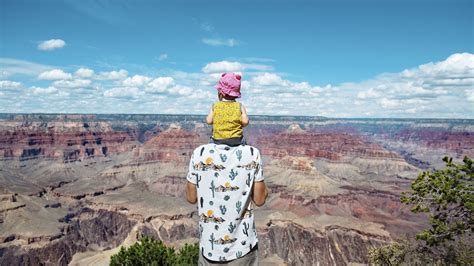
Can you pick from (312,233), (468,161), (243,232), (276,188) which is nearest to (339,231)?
(312,233)

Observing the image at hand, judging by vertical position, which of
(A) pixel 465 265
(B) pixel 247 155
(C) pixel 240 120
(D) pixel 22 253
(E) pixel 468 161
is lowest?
(D) pixel 22 253

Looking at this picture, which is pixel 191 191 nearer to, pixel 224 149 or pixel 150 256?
pixel 224 149

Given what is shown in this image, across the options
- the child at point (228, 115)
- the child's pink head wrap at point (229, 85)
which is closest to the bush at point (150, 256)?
the child at point (228, 115)

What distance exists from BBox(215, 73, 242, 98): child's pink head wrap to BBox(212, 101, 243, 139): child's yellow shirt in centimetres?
19

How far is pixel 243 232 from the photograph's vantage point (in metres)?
5.73

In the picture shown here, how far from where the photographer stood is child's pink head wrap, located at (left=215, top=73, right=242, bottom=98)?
5.70 meters

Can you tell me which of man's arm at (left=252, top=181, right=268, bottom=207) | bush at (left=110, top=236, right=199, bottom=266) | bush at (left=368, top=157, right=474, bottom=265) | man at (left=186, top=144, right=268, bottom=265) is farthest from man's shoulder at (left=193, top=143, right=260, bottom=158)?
bush at (left=110, top=236, right=199, bottom=266)

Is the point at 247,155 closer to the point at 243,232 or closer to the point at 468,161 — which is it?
the point at 243,232

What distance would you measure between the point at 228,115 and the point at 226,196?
1182 millimetres

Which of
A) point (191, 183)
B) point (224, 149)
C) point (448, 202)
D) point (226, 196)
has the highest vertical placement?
point (224, 149)

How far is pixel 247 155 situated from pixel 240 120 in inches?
20.7

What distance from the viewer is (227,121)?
5.48m

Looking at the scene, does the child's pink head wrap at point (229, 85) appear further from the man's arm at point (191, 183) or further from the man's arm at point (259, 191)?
the man's arm at point (259, 191)

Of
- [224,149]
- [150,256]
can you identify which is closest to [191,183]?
[224,149]
